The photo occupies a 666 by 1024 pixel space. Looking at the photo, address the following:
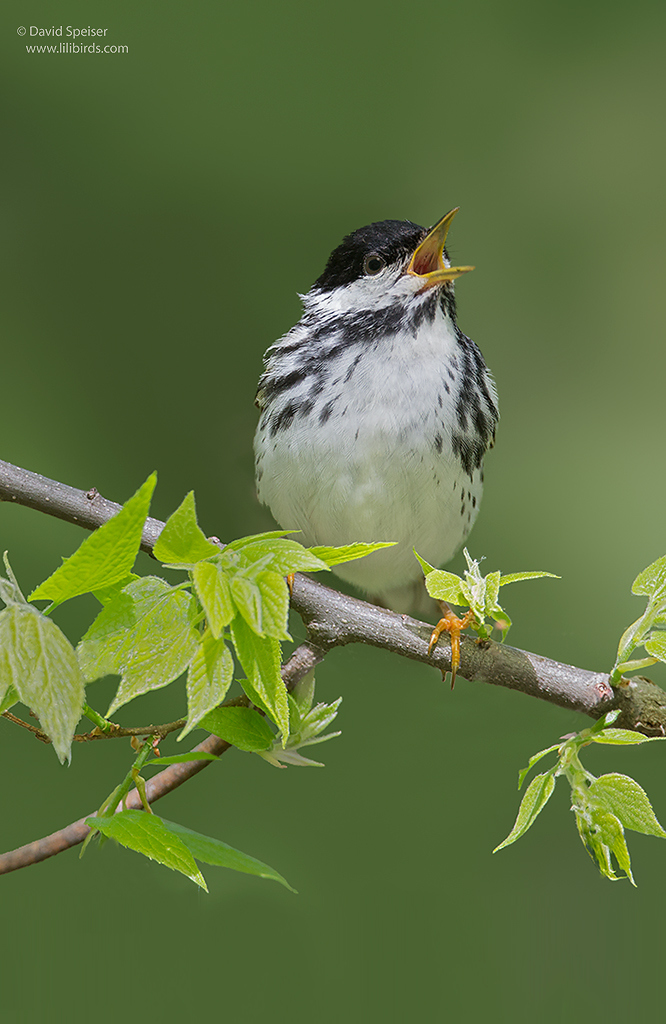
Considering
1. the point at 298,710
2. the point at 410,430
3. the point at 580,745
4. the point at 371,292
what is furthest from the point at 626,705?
the point at 371,292

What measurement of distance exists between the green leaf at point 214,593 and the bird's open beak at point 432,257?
0.83 metres

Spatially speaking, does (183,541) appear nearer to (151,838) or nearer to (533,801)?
(151,838)

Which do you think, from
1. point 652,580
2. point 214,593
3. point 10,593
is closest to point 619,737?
point 652,580

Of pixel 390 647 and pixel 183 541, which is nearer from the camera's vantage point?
pixel 183 541

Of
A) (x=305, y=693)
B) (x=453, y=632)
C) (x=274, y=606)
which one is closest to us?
(x=274, y=606)

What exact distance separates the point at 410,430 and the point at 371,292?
0.25m

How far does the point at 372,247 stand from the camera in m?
1.37

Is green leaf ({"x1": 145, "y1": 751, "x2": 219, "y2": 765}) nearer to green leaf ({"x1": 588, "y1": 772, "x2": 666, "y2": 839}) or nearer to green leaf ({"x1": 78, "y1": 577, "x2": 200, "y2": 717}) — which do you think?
green leaf ({"x1": 78, "y1": 577, "x2": 200, "y2": 717})

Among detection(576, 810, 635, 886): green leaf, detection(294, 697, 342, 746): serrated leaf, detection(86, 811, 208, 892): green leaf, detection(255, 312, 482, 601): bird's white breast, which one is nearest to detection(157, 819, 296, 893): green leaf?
detection(86, 811, 208, 892): green leaf

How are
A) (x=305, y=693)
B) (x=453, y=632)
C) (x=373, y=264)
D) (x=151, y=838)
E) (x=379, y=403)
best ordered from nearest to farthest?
(x=151, y=838)
(x=305, y=693)
(x=453, y=632)
(x=379, y=403)
(x=373, y=264)

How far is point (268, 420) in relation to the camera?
139 centimetres

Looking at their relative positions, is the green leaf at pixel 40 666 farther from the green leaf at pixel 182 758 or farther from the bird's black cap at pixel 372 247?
the bird's black cap at pixel 372 247

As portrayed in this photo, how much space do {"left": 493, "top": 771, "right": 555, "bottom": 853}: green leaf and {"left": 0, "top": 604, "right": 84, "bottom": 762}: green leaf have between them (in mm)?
391

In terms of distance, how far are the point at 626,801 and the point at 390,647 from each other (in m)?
0.28
